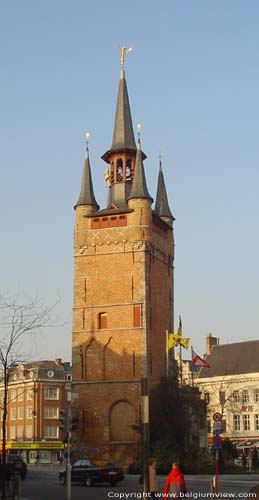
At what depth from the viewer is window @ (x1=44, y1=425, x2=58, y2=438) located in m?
84.2

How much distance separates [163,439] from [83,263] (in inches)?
576

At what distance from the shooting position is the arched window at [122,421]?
173ft

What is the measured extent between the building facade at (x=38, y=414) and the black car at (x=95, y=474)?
43.8 m

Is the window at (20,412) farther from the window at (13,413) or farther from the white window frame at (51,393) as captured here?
the white window frame at (51,393)

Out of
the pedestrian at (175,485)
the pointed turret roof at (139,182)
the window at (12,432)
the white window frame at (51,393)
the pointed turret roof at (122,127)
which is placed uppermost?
the pointed turret roof at (122,127)

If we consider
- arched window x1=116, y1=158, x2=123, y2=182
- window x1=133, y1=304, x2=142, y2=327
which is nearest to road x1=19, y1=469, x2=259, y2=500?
window x1=133, y1=304, x2=142, y2=327

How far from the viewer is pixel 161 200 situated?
62.7 meters

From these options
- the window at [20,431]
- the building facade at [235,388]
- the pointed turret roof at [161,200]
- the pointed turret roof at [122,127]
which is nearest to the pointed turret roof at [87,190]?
the pointed turret roof at [122,127]

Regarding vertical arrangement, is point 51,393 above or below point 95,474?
→ above

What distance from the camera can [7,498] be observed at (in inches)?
1016

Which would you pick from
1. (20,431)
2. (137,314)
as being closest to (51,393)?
(20,431)

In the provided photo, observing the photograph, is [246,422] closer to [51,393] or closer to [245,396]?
[245,396]

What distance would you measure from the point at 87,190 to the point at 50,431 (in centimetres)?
3623

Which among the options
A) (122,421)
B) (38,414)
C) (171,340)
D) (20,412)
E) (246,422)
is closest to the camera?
(122,421)
